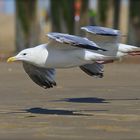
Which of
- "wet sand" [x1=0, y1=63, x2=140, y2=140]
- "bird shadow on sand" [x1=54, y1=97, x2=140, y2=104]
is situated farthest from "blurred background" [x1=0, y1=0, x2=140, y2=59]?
"bird shadow on sand" [x1=54, y1=97, x2=140, y2=104]

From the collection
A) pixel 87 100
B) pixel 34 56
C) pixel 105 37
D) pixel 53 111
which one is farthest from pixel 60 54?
pixel 87 100

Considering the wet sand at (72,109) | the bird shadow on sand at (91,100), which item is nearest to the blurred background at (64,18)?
the wet sand at (72,109)

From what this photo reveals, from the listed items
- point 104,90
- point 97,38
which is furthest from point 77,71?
point 97,38

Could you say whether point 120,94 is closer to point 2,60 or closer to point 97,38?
point 97,38

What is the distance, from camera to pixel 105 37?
13000mm

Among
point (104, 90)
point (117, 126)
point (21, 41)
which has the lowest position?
point (21, 41)

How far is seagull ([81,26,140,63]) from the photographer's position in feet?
42.2

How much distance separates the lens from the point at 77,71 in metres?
21.5

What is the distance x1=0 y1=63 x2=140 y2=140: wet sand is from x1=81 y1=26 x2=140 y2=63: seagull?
3.15 ft

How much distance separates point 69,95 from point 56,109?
2.48m

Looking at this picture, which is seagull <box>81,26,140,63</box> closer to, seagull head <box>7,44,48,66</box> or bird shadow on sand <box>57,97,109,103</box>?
seagull head <box>7,44,48,66</box>

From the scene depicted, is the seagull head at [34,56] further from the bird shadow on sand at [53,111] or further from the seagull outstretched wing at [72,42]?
the bird shadow on sand at [53,111]

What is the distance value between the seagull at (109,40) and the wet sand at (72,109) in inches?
37.8

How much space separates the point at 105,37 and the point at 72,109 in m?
1.43
